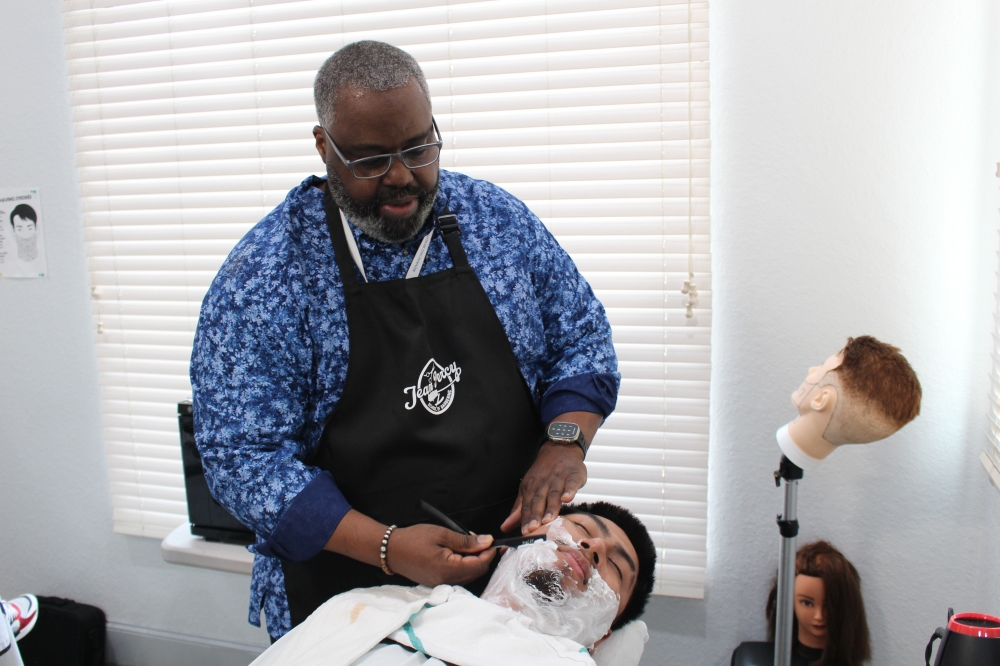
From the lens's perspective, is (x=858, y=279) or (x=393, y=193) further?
(x=858, y=279)

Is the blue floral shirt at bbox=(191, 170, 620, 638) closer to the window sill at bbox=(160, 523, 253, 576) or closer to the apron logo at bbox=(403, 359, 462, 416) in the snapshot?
the apron logo at bbox=(403, 359, 462, 416)

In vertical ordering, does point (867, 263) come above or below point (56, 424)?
above

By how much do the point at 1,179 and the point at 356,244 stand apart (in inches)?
73.6

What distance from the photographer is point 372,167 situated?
122 cm

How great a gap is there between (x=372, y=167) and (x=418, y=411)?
0.43 meters

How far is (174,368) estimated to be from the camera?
2396mm

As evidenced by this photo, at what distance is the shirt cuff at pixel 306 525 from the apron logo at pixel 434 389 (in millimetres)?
214

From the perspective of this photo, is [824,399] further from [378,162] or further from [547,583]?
[378,162]

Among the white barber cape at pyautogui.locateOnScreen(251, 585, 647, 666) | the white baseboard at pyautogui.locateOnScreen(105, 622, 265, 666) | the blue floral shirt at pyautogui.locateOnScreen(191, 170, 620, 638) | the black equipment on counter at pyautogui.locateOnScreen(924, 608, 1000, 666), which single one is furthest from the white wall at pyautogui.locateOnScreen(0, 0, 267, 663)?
the black equipment on counter at pyautogui.locateOnScreen(924, 608, 1000, 666)

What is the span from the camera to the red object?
1159mm

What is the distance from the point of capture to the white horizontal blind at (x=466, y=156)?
192 centimetres

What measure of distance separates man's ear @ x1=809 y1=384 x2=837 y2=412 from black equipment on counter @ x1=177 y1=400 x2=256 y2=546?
158 cm

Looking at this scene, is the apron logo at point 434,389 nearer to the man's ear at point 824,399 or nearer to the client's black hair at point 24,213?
the man's ear at point 824,399

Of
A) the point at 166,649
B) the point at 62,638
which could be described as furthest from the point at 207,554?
the point at 62,638
